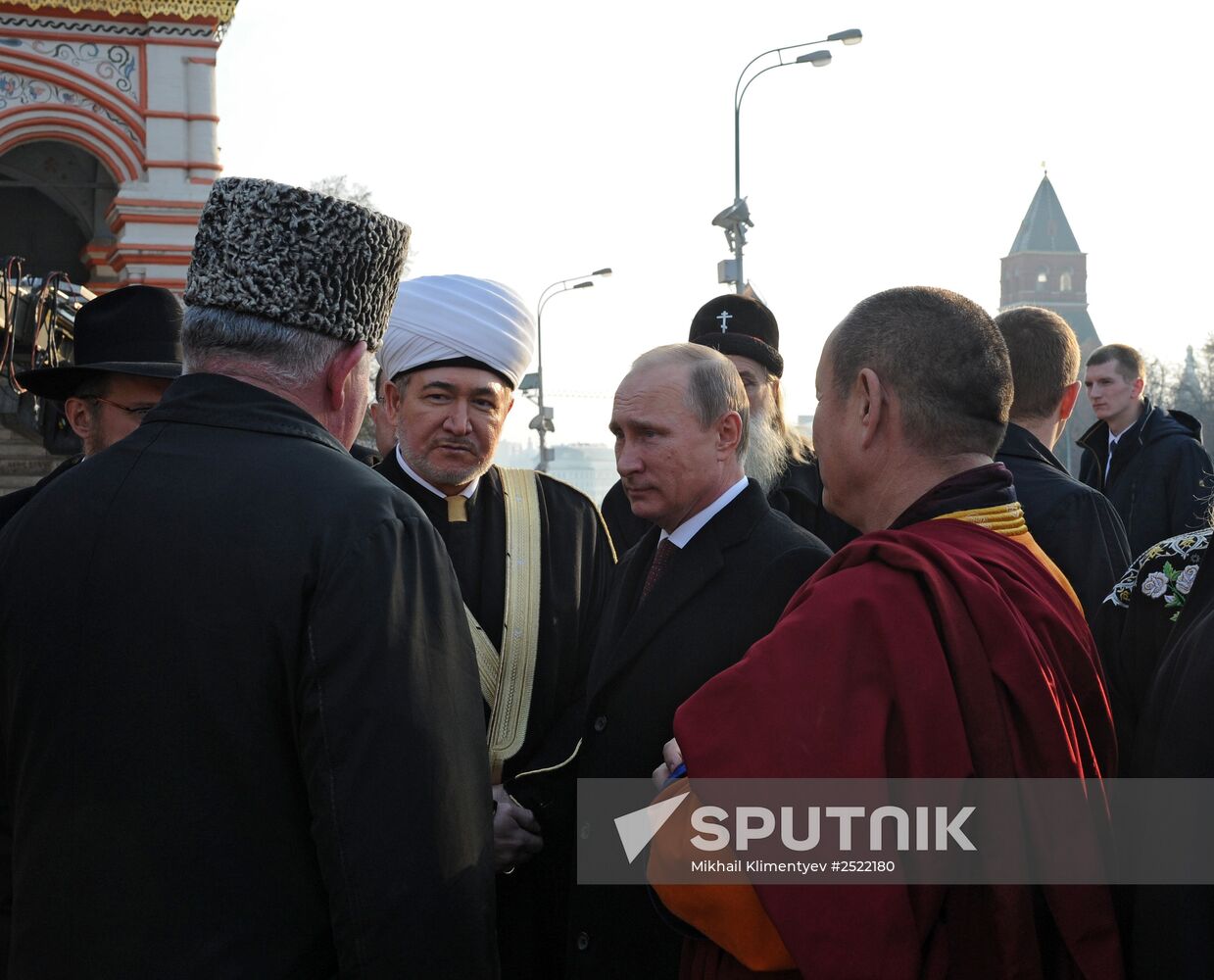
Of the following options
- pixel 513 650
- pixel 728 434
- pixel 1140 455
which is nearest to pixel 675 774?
pixel 513 650

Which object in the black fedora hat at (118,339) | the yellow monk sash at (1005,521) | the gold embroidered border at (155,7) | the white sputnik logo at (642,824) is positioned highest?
the gold embroidered border at (155,7)

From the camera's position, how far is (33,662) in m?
2.03

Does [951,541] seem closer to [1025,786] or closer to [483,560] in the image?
[1025,786]

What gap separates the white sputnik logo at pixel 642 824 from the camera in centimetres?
236

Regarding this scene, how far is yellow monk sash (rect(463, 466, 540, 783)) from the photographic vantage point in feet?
11.1

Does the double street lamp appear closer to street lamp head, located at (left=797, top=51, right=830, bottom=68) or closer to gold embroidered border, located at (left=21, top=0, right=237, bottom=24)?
street lamp head, located at (left=797, top=51, right=830, bottom=68)

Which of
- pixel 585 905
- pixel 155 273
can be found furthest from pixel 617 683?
pixel 155 273

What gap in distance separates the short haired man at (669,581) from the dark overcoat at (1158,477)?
155 inches

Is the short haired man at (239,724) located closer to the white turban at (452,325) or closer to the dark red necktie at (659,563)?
the dark red necktie at (659,563)

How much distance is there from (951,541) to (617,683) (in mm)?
1128

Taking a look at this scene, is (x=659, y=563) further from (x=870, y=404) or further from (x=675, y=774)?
(x=870, y=404)

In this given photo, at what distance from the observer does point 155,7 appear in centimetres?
1798

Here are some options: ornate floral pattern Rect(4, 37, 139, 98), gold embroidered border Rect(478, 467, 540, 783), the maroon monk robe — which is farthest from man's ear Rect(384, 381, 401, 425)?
ornate floral pattern Rect(4, 37, 139, 98)

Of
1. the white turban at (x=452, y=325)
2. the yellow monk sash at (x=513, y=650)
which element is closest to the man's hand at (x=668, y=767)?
the yellow monk sash at (x=513, y=650)
